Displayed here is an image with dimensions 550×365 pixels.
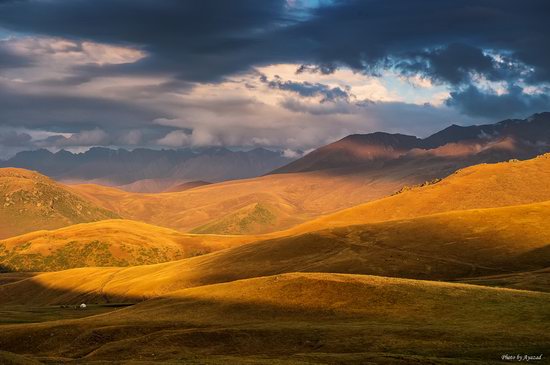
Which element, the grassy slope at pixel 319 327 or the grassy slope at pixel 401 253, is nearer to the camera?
the grassy slope at pixel 319 327

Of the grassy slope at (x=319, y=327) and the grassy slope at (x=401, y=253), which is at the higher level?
the grassy slope at (x=319, y=327)

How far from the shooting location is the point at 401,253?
159125mm

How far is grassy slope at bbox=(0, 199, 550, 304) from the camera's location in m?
144

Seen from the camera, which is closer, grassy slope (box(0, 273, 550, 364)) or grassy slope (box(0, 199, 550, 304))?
grassy slope (box(0, 273, 550, 364))

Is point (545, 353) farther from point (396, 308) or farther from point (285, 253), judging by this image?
point (285, 253)

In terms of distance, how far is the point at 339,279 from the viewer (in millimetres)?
89125

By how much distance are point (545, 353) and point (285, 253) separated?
129m

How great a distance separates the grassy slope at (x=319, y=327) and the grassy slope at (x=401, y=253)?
58.0 metres

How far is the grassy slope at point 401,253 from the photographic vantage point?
144 m

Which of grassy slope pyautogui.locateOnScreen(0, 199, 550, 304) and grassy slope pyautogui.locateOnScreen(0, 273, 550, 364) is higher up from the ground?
grassy slope pyautogui.locateOnScreen(0, 273, 550, 364)

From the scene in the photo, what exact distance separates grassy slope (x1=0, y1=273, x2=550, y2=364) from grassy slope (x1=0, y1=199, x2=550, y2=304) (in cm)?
5797

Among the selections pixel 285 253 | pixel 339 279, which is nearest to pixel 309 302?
pixel 339 279

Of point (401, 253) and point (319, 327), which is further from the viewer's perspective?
point (401, 253)

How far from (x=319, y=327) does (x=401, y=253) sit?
94905 millimetres
